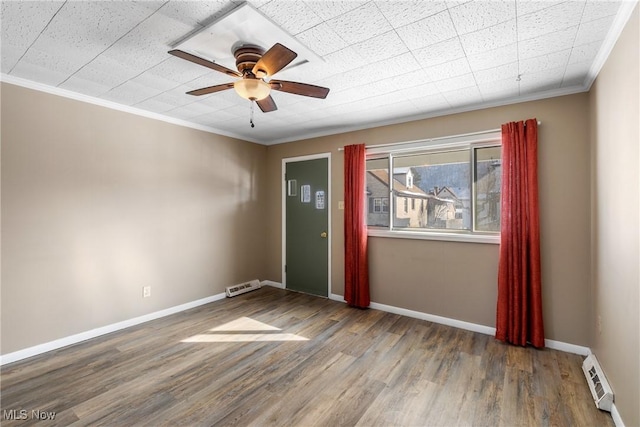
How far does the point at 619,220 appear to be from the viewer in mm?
1831

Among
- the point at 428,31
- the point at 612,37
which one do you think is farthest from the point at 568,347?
the point at 428,31

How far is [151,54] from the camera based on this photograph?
2.11 meters

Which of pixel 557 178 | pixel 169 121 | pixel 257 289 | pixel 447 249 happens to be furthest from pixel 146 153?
pixel 557 178

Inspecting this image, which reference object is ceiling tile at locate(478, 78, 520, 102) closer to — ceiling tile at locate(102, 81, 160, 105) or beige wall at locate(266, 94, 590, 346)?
beige wall at locate(266, 94, 590, 346)

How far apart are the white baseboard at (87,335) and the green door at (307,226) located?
1.42m

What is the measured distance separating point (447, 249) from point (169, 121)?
12.1ft

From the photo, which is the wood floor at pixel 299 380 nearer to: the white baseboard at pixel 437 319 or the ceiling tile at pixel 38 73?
the white baseboard at pixel 437 319

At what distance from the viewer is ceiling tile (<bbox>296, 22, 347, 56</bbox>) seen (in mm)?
1805

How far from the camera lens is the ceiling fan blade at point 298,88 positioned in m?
2.00

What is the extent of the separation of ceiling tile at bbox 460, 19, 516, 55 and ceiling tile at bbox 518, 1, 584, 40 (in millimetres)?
51

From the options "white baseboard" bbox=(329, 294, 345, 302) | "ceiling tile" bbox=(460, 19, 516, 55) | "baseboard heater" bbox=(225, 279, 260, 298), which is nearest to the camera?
"ceiling tile" bbox=(460, 19, 516, 55)

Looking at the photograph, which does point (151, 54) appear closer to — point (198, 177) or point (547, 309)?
point (198, 177)

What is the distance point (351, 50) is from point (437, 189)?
2.03 metres

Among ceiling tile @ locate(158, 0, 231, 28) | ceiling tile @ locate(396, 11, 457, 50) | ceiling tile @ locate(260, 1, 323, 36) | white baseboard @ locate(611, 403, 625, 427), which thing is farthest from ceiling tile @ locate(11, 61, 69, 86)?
white baseboard @ locate(611, 403, 625, 427)
